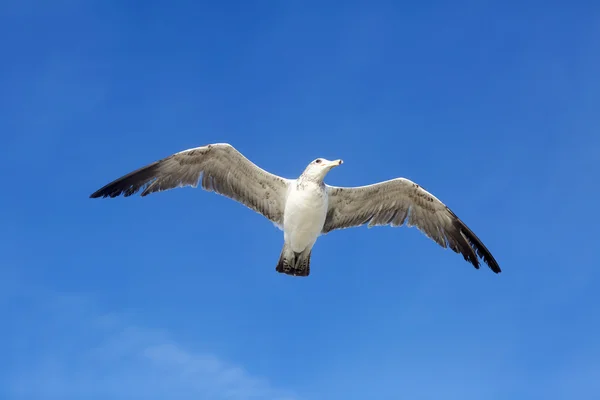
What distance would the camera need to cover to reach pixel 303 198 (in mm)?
16391

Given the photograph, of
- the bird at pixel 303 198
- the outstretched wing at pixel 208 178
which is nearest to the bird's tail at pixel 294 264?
the bird at pixel 303 198

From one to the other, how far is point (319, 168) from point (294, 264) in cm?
259

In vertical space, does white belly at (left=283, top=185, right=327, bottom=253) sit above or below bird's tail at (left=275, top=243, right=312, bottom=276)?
above

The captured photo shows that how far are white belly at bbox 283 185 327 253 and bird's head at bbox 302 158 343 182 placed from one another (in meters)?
0.34

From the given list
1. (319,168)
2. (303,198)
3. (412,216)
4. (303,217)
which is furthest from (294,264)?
(412,216)

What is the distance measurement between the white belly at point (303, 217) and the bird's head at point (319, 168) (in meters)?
0.34

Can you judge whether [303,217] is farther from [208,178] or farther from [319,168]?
[208,178]

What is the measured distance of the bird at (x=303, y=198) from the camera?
16.6 m

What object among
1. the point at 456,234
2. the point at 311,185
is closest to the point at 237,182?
the point at 311,185

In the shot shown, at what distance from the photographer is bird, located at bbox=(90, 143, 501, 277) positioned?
16.6 metres

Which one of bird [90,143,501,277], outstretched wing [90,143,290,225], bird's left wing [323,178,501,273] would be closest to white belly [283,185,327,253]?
bird [90,143,501,277]

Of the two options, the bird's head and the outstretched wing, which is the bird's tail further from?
the bird's head

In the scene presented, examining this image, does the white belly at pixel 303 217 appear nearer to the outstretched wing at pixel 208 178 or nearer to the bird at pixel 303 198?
the bird at pixel 303 198

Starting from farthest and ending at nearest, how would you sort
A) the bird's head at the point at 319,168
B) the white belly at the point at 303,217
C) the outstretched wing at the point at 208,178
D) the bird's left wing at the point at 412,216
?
the bird's left wing at the point at 412,216
the outstretched wing at the point at 208,178
the white belly at the point at 303,217
the bird's head at the point at 319,168
